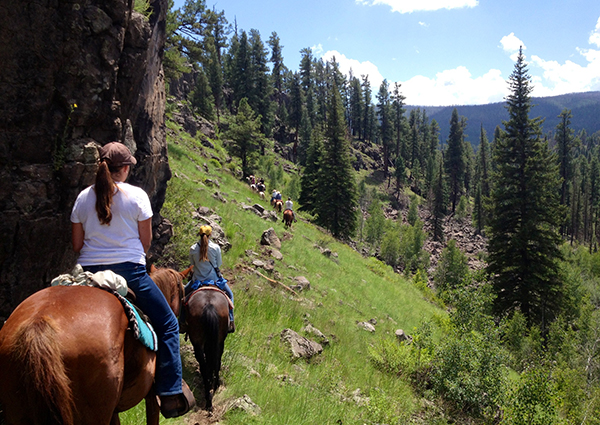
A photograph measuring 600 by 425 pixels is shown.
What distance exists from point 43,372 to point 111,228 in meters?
1.39

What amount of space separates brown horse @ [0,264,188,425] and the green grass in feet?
5.98

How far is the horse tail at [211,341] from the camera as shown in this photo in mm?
5379

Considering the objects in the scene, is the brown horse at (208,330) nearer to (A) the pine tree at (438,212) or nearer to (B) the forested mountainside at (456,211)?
(B) the forested mountainside at (456,211)

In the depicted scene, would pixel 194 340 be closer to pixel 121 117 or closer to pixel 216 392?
pixel 216 392

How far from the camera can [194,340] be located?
18.1ft

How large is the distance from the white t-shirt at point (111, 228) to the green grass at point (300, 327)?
219cm

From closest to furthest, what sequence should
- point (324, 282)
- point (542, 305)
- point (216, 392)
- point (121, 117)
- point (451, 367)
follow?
point (216, 392)
point (121, 117)
point (451, 367)
point (324, 282)
point (542, 305)

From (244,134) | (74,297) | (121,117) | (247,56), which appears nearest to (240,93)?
(247,56)

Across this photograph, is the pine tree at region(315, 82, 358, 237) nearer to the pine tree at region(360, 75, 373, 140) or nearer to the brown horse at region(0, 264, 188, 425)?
the brown horse at region(0, 264, 188, 425)

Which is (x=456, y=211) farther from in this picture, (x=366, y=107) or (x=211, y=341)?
(x=211, y=341)

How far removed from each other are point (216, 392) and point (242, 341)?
163 centimetres

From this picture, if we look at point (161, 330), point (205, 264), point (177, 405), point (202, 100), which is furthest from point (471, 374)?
point (202, 100)

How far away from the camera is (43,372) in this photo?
2.23m

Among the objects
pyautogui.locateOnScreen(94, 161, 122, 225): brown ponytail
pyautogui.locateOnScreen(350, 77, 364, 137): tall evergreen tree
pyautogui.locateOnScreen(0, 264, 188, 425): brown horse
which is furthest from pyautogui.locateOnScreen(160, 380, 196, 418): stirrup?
pyautogui.locateOnScreen(350, 77, 364, 137): tall evergreen tree
